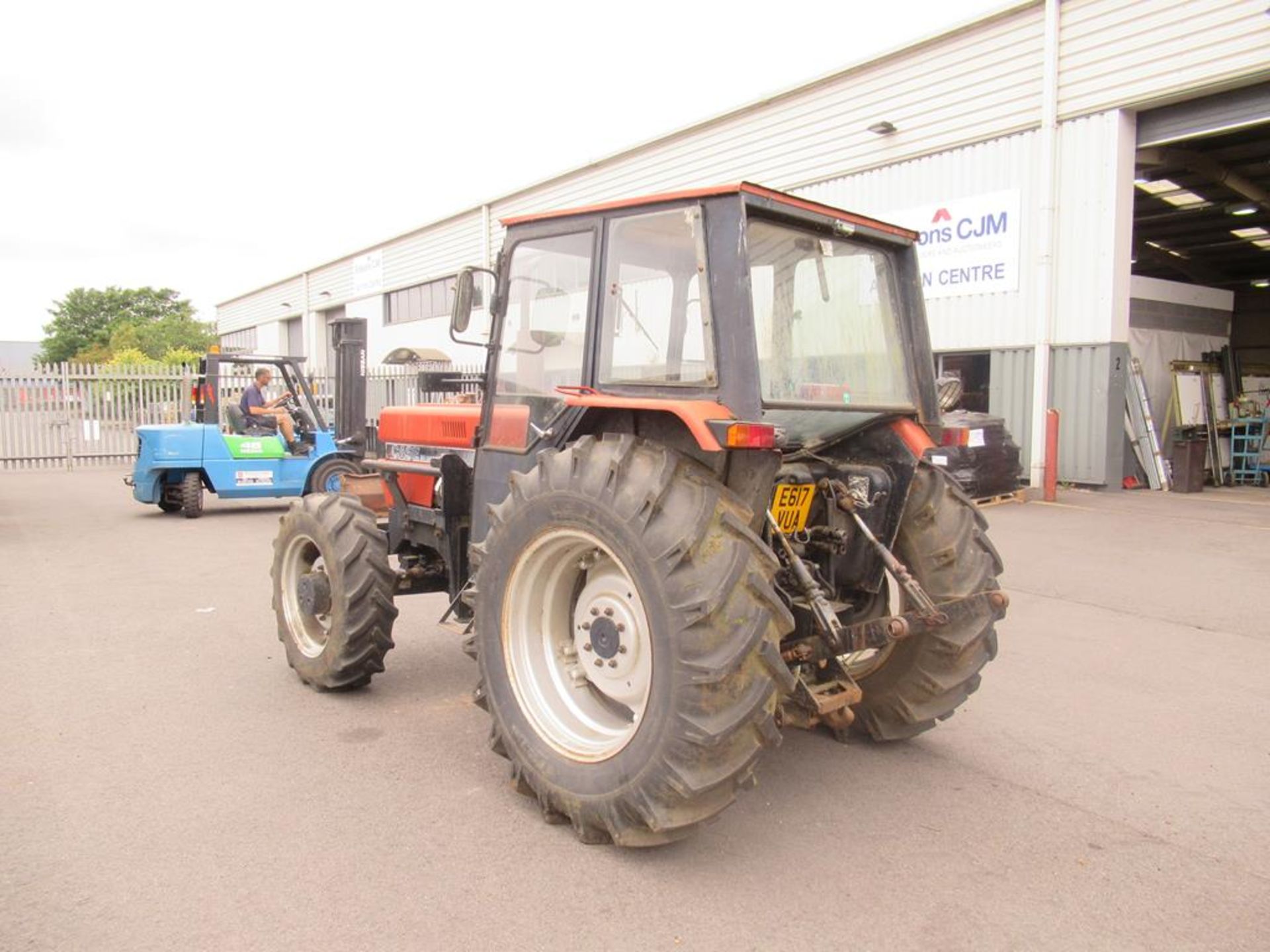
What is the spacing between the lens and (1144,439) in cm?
1305

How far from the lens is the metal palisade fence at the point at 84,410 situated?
19047mm

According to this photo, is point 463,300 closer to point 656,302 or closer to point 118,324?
point 656,302

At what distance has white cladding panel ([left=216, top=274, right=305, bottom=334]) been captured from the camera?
38312 millimetres

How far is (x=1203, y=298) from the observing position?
15.5 metres

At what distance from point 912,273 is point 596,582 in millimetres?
2028

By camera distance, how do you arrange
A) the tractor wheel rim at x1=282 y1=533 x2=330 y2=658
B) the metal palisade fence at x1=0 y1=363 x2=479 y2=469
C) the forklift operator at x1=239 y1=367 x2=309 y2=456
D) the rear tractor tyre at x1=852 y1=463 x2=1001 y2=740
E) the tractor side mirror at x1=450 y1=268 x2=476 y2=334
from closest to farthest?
1. the rear tractor tyre at x1=852 y1=463 x2=1001 y2=740
2. the tractor side mirror at x1=450 y1=268 x2=476 y2=334
3. the tractor wheel rim at x1=282 y1=533 x2=330 y2=658
4. the forklift operator at x1=239 y1=367 x2=309 y2=456
5. the metal palisade fence at x1=0 y1=363 x2=479 y2=469

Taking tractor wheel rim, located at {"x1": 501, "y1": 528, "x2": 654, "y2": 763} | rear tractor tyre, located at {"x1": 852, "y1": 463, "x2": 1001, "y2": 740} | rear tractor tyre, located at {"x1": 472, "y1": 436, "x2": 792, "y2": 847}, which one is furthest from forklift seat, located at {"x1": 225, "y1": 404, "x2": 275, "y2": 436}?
rear tractor tyre, located at {"x1": 852, "y1": 463, "x2": 1001, "y2": 740}

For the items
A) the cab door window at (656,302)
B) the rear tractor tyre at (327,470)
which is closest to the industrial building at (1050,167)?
the rear tractor tyre at (327,470)

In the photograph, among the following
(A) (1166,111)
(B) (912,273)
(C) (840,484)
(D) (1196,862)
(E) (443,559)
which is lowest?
(D) (1196,862)

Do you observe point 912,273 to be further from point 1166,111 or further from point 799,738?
point 1166,111

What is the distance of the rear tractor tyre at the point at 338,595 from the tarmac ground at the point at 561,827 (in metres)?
0.20

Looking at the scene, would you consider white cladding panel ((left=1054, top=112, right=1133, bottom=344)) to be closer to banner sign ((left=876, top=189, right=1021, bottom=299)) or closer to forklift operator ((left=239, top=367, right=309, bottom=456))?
banner sign ((left=876, top=189, right=1021, bottom=299))

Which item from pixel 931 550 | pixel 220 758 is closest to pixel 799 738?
pixel 931 550

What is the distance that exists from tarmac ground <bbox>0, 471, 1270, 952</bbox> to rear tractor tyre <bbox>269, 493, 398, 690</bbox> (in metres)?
0.20
